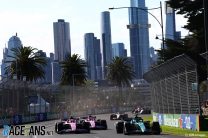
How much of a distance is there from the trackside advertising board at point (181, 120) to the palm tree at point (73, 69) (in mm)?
61607

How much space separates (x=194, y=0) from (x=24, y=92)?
22.9m

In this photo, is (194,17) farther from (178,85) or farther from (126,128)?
(126,128)

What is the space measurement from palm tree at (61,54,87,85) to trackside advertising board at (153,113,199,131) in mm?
61607

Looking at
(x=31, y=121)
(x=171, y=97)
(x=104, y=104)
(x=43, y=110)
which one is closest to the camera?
(x=171, y=97)

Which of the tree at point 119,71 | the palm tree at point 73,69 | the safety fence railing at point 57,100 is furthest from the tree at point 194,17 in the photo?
the tree at point 119,71

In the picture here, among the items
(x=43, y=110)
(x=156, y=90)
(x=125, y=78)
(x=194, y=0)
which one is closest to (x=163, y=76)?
(x=156, y=90)

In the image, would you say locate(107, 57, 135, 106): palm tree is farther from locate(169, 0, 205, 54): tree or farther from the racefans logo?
the racefans logo

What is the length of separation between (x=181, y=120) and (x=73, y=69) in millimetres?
72305

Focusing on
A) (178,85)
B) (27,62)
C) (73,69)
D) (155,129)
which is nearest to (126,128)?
(155,129)

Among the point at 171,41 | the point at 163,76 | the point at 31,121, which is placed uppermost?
the point at 171,41

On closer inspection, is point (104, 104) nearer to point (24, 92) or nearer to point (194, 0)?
point (24, 92)

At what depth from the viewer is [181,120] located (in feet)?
123

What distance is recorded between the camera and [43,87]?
75.4 meters

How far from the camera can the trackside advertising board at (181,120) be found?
33459mm
